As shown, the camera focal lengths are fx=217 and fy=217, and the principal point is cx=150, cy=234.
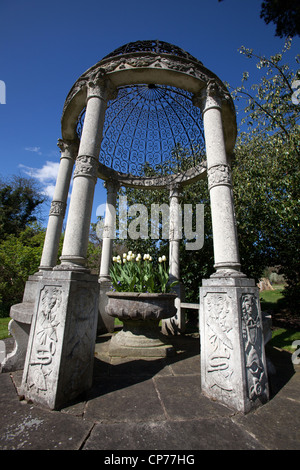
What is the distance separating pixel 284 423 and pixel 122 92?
1008 cm

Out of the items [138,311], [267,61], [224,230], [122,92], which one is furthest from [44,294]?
[267,61]

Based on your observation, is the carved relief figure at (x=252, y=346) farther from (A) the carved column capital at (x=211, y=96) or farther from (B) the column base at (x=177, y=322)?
(B) the column base at (x=177, y=322)

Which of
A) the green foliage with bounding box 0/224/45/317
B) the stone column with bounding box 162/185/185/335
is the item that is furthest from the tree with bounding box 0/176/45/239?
the stone column with bounding box 162/185/185/335

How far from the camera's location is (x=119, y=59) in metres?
4.98

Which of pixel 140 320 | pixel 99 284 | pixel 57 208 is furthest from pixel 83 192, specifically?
pixel 140 320

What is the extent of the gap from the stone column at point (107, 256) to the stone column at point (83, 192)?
335 cm

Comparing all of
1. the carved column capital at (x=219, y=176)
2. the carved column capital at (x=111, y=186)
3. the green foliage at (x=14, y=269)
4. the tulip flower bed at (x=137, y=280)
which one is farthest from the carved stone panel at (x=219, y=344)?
the green foliage at (x=14, y=269)

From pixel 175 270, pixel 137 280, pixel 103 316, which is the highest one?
pixel 175 270

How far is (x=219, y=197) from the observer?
3.89 m

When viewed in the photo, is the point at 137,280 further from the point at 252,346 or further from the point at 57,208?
the point at 57,208

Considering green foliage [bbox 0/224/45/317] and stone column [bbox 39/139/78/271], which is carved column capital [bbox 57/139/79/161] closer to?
stone column [bbox 39/139/78/271]

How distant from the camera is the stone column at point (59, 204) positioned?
608 cm

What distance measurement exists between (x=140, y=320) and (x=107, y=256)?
314 centimetres
